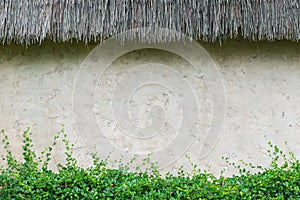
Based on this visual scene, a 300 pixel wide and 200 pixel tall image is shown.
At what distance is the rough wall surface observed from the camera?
330 cm

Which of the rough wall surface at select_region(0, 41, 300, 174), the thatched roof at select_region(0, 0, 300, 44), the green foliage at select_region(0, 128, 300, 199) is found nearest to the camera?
the green foliage at select_region(0, 128, 300, 199)

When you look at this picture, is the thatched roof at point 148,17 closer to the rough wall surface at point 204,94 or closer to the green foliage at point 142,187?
the rough wall surface at point 204,94

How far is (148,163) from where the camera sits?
3332mm

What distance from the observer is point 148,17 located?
307 centimetres

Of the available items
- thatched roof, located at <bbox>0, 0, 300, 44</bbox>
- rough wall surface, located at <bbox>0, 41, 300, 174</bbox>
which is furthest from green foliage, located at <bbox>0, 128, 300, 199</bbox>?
thatched roof, located at <bbox>0, 0, 300, 44</bbox>

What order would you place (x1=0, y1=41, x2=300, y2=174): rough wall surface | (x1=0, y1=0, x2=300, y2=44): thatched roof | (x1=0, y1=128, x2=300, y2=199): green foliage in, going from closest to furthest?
(x1=0, y1=128, x2=300, y2=199): green foliage < (x1=0, y1=0, x2=300, y2=44): thatched roof < (x1=0, y1=41, x2=300, y2=174): rough wall surface

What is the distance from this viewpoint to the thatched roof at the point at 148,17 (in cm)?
304

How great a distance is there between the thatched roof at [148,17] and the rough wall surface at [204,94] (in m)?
0.29

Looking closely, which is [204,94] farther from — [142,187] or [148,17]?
[142,187]

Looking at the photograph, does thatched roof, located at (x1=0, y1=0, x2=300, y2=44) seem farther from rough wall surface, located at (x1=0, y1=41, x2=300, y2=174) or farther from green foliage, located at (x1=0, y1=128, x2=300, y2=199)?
green foliage, located at (x1=0, y1=128, x2=300, y2=199)

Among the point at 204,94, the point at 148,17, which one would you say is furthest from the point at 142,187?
the point at 148,17

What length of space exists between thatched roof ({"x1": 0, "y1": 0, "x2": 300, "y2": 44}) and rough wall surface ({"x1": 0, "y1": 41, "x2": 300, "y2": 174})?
294 millimetres

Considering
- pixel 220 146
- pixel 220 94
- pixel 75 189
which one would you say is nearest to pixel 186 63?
pixel 220 94

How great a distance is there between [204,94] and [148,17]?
0.88 m
